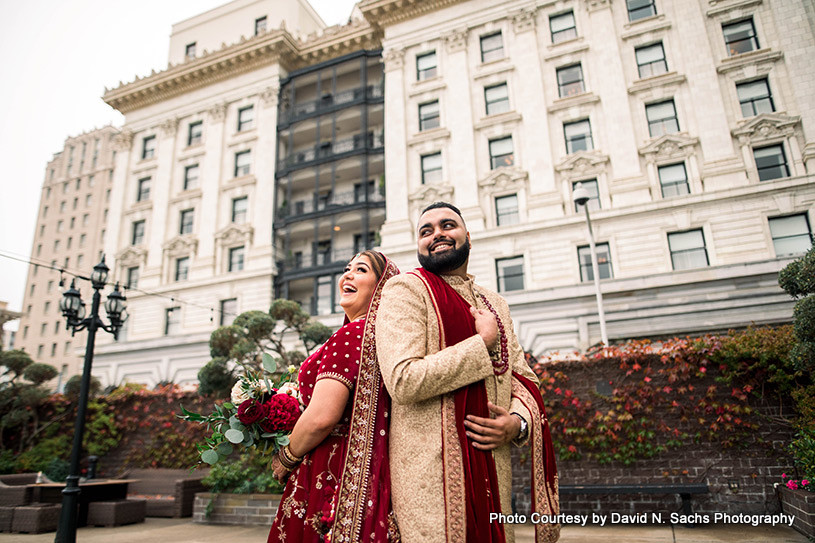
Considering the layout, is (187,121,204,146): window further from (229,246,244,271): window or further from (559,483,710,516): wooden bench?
(559,483,710,516): wooden bench

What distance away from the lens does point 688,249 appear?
19188mm

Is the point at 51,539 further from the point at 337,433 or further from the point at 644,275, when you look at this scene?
the point at 644,275

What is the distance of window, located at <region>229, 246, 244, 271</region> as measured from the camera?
92.0ft

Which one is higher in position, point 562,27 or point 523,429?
point 562,27

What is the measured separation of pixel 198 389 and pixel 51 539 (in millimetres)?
5054

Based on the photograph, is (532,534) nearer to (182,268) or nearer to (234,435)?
(234,435)

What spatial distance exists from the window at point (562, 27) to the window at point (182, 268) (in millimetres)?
23976

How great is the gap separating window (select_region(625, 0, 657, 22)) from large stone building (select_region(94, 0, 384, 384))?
1357cm

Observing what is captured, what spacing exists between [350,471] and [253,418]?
0.73 metres

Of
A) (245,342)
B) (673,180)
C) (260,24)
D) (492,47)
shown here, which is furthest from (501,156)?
(260,24)

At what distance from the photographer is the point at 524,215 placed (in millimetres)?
21953

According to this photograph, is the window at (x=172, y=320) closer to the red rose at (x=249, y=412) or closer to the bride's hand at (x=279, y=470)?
the red rose at (x=249, y=412)

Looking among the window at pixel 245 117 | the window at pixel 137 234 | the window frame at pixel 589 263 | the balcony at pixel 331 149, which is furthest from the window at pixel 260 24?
the window frame at pixel 589 263

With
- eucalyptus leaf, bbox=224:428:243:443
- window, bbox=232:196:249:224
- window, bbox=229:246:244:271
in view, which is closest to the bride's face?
eucalyptus leaf, bbox=224:428:243:443
